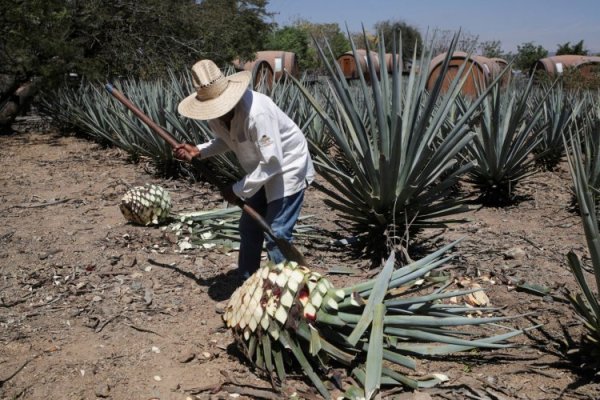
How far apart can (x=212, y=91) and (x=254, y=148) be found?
37 centimetres

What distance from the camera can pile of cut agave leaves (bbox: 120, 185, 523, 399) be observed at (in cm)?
249

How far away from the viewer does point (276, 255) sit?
3.32m

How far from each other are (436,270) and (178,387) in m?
1.75

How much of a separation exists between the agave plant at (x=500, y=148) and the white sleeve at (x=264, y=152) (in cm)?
296

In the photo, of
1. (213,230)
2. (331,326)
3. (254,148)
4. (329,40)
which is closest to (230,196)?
(254,148)

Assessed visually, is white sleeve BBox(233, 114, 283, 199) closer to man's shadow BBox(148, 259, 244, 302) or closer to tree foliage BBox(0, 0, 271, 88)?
man's shadow BBox(148, 259, 244, 302)

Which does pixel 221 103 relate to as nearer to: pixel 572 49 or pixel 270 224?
pixel 270 224

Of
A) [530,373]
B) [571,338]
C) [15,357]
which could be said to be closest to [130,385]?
[15,357]

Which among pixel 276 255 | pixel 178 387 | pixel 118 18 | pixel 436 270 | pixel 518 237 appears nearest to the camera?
pixel 178 387

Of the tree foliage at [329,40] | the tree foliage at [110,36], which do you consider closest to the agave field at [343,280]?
the tree foliage at [110,36]

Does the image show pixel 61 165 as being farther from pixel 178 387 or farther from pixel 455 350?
pixel 455 350

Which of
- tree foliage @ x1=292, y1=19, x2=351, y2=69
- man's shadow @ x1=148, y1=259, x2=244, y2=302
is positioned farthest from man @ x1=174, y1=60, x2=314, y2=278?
tree foliage @ x1=292, y1=19, x2=351, y2=69

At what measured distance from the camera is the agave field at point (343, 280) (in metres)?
2.55

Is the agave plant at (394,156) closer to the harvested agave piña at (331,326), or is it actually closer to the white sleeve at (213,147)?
the white sleeve at (213,147)
